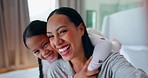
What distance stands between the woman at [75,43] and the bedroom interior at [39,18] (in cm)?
37

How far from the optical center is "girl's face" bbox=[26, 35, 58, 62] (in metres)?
0.62

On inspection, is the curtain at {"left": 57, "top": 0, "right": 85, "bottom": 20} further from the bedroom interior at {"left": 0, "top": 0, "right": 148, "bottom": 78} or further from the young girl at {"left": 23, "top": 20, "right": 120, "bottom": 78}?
the young girl at {"left": 23, "top": 20, "right": 120, "bottom": 78}

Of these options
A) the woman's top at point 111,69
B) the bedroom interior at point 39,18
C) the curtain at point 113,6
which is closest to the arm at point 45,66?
the woman's top at point 111,69

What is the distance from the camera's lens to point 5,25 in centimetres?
114

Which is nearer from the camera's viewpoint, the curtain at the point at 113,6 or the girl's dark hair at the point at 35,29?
the girl's dark hair at the point at 35,29

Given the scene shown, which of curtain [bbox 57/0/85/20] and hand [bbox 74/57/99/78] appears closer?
hand [bbox 74/57/99/78]

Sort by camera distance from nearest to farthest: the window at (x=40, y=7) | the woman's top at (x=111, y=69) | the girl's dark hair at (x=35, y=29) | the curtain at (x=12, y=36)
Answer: the woman's top at (x=111, y=69) → the girl's dark hair at (x=35, y=29) → the window at (x=40, y=7) → the curtain at (x=12, y=36)

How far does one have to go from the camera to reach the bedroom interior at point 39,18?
999mm

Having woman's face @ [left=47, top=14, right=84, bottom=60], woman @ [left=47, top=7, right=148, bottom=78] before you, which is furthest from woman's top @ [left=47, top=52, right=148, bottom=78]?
woman's face @ [left=47, top=14, right=84, bottom=60]

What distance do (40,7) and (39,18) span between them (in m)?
0.06

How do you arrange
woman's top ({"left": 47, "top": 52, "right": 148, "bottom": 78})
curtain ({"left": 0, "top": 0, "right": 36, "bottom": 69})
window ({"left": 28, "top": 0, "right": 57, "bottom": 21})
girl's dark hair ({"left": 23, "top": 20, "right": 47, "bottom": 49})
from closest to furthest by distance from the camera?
1. woman's top ({"left": 47, "top": 52, "right": 148, "bottom": 78})
2. girl's dark hair ({"left": 23, "top": 20, "right": 47, "bottom": 49})
3. window ({"left": 28, "top": 0, "right": 57, "bottom": 21})
4. curtain ({"left": 0, "top": 0, "right": 36, "bottom": 69})

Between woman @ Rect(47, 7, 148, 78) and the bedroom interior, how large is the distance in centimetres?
37

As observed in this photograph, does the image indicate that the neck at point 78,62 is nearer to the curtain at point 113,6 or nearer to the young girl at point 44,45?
the young girl at point 44,45

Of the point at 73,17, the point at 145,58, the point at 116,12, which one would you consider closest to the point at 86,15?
the point at 116,12
